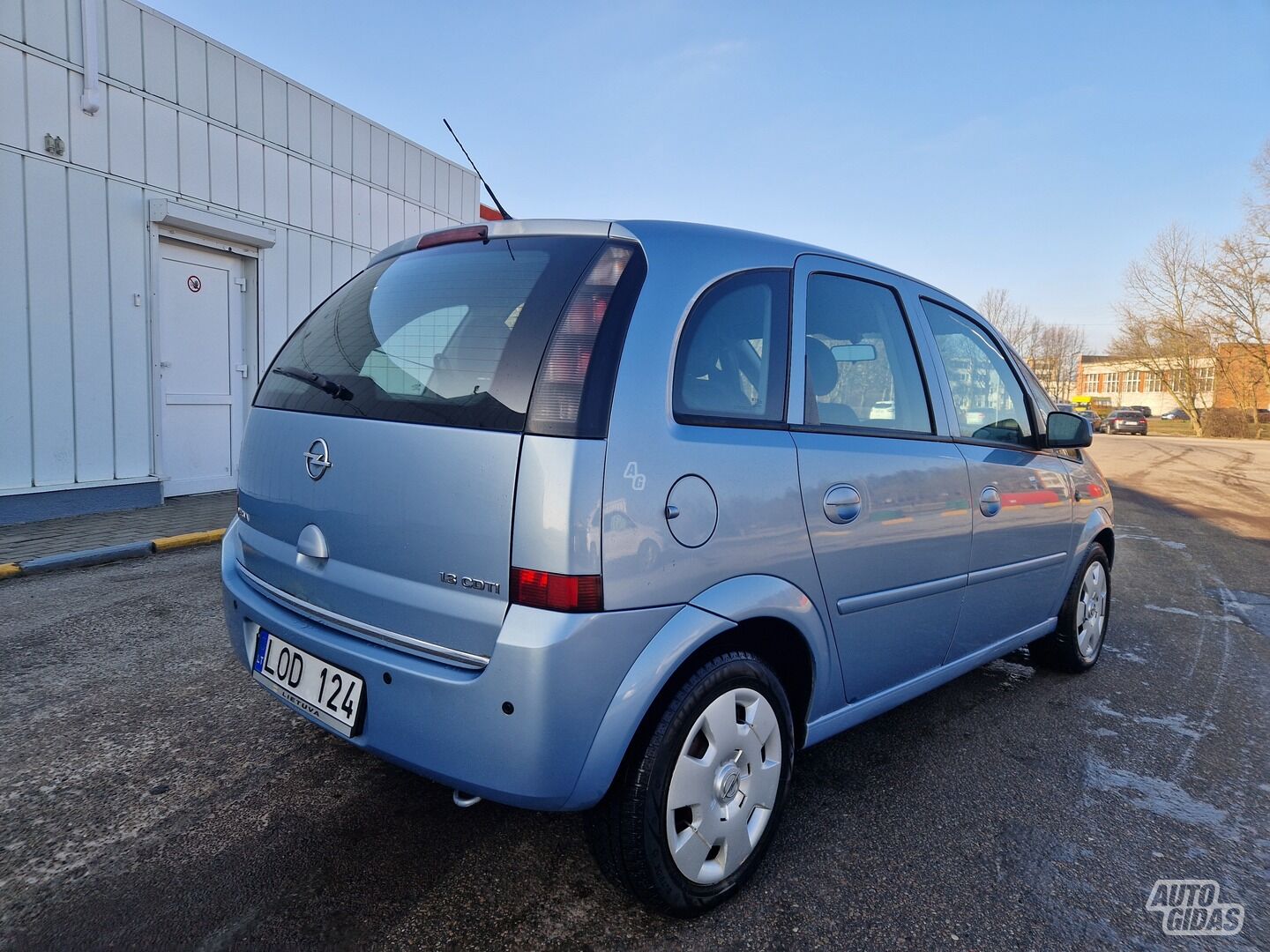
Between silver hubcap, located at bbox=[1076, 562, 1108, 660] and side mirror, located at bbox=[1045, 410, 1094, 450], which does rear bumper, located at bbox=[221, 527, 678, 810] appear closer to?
side mirror, located at bbox=[1045, 410, 1094, 450]

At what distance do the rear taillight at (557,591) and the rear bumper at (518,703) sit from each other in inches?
0.8

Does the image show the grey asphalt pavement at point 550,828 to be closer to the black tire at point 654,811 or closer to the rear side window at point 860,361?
the black tire at point 654,811

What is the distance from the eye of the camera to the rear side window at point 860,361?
2.38 meters

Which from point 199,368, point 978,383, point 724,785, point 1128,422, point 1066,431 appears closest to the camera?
point 724,785

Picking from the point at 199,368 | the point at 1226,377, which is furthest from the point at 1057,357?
the point at 199,368

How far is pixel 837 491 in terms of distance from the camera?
2270 millimetres

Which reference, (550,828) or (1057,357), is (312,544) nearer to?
(550,828)

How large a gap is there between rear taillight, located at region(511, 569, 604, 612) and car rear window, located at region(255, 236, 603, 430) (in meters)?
0.34

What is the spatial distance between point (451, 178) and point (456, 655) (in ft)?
38.2

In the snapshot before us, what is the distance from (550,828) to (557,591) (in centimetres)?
110

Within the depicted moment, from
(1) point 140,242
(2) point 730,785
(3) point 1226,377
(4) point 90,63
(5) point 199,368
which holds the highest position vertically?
(4) point 90,63

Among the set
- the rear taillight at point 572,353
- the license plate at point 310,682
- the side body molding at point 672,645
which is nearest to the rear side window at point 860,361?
the side body molding at point 672,645

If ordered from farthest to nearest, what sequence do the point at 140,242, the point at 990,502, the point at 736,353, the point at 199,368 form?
1. the point at 199,368
2. the point at 140,242
3. the point at 990,502
4. the point at 736,353

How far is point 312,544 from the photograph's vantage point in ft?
6.76
